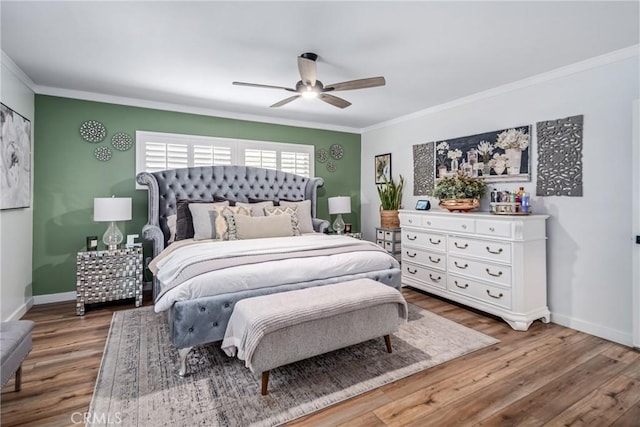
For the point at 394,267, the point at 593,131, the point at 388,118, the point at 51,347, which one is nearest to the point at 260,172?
the point at 388,118

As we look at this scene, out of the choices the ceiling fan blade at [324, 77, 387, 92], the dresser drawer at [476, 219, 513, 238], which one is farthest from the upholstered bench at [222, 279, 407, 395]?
the ceiling fan blade at [324, 77, 387, 92]

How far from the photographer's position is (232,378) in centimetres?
234

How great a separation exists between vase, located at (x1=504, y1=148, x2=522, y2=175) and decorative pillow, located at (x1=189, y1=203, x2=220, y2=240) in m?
3.57

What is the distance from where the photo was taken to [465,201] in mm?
3926

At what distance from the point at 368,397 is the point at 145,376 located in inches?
63.6

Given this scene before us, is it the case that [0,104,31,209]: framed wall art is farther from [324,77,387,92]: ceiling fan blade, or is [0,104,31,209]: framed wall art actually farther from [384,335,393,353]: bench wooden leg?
[384,335,393,353]: bench wooden leg

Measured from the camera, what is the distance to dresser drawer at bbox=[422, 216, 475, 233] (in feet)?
12.1

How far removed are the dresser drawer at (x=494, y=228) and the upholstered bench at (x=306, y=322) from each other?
58.3 inches

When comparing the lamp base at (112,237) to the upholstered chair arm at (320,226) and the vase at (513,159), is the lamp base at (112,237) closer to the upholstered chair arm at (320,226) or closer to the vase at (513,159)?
the upholstered chair arm at (320,226)

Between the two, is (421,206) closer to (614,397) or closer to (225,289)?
(614,397)

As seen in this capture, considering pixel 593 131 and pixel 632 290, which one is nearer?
pixel 632 290

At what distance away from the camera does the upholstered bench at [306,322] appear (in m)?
2.08

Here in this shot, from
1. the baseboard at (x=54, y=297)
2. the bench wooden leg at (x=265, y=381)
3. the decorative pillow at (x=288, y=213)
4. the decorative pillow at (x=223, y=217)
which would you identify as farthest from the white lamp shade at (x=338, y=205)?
the baseboard at (x=54, y=297)

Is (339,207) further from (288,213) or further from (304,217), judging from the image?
(288,213)
